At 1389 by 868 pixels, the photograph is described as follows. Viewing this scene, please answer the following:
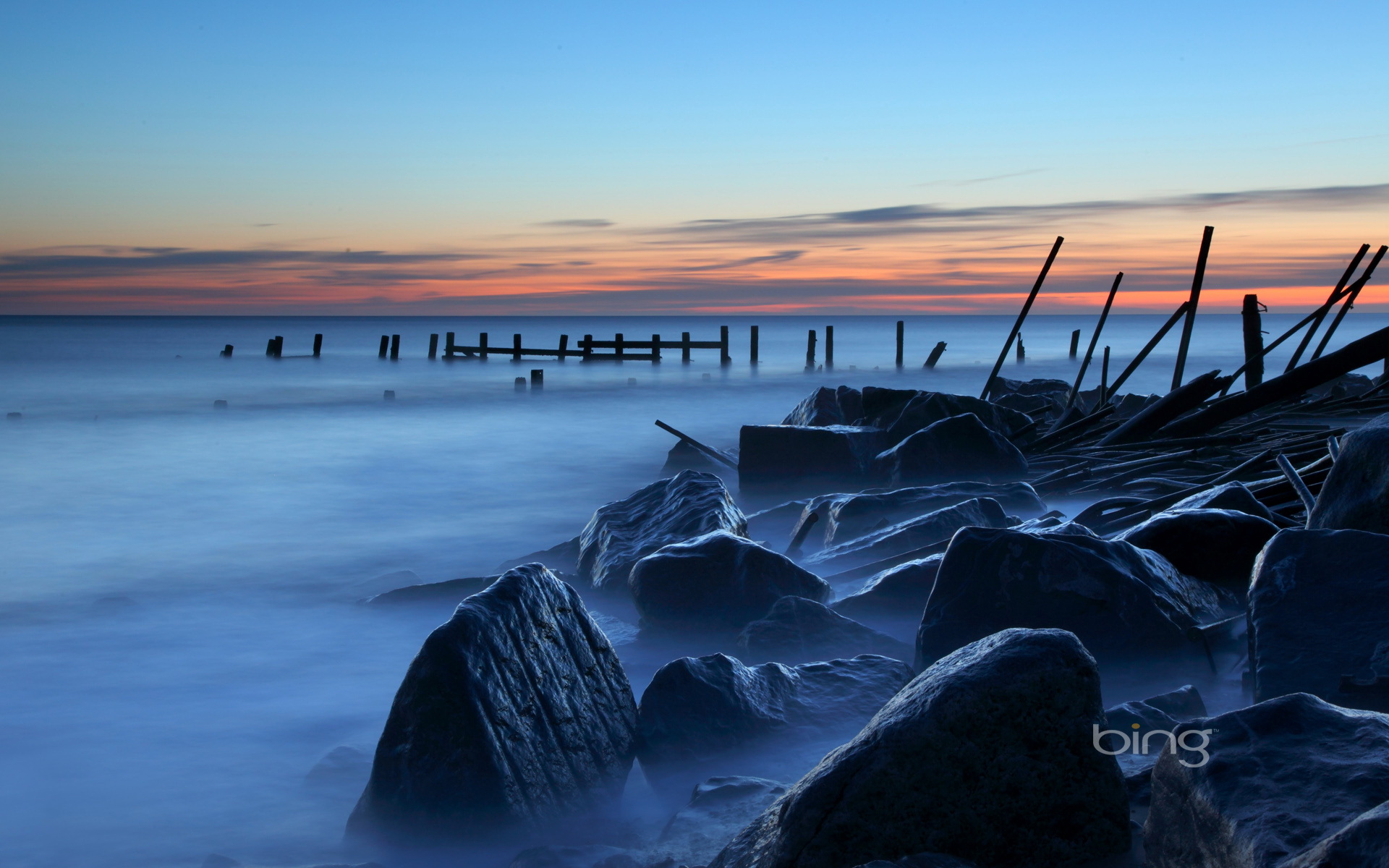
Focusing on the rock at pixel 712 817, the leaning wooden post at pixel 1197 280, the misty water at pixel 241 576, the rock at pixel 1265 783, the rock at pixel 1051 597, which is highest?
the leaning wooden post at pixel 1197 280

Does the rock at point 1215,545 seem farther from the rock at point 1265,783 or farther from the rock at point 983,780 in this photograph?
the rock at point 1265,783

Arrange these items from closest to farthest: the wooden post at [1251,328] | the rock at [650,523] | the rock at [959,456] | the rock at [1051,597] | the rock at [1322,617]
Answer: the rock at [1322,617]
the rock at [1051,597]
the rock at [650,523]
the rock at [959,456]
the wooden post at [1251,328]

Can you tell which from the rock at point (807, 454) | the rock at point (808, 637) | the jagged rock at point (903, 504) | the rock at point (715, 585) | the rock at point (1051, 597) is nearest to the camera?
the rock at point (1051, 597)

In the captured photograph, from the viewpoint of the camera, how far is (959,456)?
8570mm

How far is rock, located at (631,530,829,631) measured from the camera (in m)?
4.96

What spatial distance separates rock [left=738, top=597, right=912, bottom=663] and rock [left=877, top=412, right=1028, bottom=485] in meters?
4.10

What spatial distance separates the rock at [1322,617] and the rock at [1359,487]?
67 cm

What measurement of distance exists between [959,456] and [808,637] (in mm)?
4417

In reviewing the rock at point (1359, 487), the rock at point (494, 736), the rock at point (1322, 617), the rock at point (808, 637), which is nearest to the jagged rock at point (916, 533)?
the rock at point (808, 637)

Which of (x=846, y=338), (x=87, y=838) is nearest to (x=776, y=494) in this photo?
(x=87, y=838)

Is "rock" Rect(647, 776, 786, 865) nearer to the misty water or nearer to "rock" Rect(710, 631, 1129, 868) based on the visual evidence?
"rock" Rect(710, 631, 1129, 868)

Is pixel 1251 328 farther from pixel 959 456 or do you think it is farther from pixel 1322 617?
pixel 1322 617

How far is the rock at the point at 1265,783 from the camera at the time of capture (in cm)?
170

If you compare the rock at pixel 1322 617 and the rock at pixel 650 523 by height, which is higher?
the rock at pixel 1322 617
